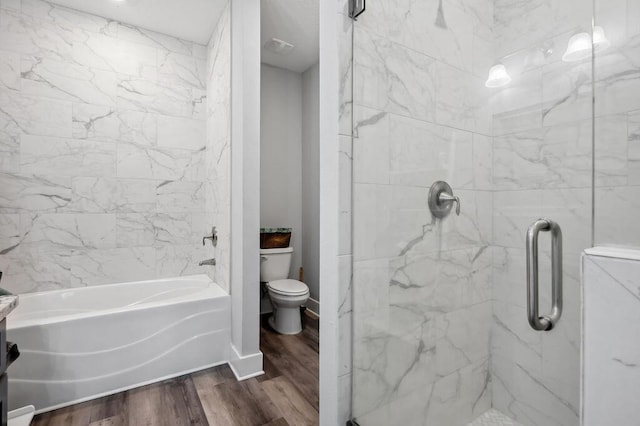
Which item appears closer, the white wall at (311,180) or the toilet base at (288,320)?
the toilet base at (288,320)

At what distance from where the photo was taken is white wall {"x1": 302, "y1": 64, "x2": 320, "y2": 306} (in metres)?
3.28

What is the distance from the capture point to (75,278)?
2.37 metres

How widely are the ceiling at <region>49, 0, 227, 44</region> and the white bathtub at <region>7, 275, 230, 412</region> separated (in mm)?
2225

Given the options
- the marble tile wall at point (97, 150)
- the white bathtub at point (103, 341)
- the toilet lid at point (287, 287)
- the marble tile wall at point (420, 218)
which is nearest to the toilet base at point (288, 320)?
the toilet lid at point (287, 287)

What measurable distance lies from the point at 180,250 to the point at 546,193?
2.76m

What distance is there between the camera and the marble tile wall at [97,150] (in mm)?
2180

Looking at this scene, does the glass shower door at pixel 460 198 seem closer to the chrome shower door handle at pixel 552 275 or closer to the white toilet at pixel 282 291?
the chrome shower door handle at pixel 552 275

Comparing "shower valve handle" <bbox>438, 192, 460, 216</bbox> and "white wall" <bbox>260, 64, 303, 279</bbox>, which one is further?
"white wall" <bbox>260, 64, 303, 279</bbox>

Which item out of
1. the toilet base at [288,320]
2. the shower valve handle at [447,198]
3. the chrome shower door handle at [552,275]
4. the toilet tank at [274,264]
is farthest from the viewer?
the toilet tank at [274,264]

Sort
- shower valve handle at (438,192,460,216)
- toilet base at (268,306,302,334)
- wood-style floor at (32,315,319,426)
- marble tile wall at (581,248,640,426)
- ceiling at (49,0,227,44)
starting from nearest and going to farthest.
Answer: marble tile wall at (581,248,640,426)
shower valve handle at (438,192,460,216)
wood-style floor at (32,315,319,426)
ceiling at (49,0,227,44)
toilet base at (268,306,302,334)

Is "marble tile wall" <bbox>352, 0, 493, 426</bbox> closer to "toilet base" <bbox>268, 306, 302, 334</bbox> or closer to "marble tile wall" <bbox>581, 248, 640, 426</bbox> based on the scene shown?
"marble tile wall" <bbox>581, 248, 640, 426</bbox>

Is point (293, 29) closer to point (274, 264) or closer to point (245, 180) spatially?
point (245, 180)

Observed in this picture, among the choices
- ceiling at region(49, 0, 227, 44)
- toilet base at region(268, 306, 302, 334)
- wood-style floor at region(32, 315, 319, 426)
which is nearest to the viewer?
wood-style floor at region(32, 315, 319, 426)

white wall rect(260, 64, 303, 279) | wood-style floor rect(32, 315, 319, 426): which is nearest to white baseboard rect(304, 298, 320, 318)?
white wall rect(260, 64, 303, 279)
